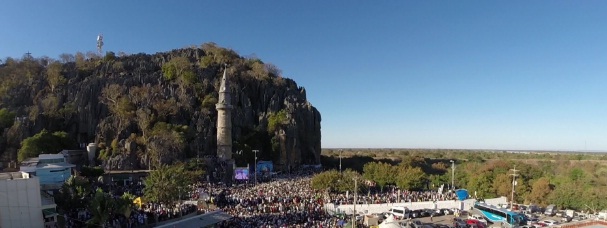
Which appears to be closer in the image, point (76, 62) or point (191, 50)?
point (76, 62)

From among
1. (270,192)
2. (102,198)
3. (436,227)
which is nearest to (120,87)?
(270,192)

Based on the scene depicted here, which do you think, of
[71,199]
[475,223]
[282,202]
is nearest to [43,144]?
[71,199]

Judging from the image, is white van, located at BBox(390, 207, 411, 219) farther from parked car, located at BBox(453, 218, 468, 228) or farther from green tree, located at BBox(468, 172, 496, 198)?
green tree, located at BBox(468, 172, 496, 198)

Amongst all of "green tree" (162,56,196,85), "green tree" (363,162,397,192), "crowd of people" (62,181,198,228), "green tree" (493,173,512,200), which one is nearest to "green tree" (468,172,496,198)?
"green tree" (493,173,512,200)

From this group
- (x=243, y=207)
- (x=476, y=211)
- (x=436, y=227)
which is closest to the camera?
(x=436, y=227)

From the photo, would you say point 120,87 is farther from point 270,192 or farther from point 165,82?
point 270,192

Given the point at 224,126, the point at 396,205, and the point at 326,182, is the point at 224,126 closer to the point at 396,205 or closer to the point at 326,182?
the point at 326,182
